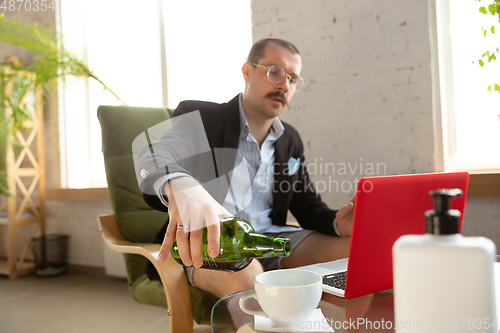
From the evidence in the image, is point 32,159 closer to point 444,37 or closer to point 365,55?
point 365,55

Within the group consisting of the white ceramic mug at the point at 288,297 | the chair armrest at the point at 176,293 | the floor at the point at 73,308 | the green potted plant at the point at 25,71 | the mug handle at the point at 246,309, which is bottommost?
the floor at the point at 73,308

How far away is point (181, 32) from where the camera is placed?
10.1 ft

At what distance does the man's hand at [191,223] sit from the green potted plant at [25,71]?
199 centimetres

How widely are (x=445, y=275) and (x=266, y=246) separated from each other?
0.40 metres

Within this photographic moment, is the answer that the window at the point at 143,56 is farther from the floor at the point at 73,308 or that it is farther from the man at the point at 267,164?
the man at the point at 267,164

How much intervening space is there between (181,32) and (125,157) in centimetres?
191

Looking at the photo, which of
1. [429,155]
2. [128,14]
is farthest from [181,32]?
[429,155]

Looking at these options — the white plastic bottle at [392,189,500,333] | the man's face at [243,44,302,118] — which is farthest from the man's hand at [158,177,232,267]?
the man's face at [243,44,302,118]

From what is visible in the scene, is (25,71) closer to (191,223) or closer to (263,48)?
(263,48)

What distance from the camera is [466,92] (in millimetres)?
2047

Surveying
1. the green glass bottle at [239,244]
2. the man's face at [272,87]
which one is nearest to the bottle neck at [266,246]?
the green glass bottle at [239,244]

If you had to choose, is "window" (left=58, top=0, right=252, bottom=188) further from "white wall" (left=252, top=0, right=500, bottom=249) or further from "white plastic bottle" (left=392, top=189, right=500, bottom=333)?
"white plastic bottle" (left=392, top=189, right=500, bottom=333)

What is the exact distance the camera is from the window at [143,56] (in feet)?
9.41

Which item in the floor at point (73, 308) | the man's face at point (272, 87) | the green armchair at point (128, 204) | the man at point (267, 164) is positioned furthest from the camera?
the floor at point (73, 308)
